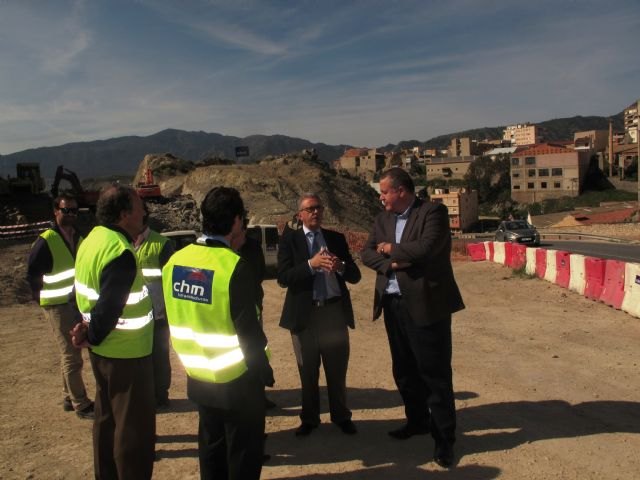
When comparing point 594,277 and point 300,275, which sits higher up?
point 300,275

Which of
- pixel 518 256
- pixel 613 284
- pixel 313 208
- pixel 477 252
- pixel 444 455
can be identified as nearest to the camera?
pixel 444 455

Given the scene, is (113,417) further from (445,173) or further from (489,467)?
(445,173)

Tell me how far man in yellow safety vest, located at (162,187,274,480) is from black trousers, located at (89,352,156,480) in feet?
1.94

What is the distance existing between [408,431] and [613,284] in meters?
6.90

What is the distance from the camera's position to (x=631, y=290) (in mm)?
9008

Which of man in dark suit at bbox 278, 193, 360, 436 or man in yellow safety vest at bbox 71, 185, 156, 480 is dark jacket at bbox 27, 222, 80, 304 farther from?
man in dark suit at bbox 278, 193, 360, 436

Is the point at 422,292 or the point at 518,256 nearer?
the point at 422,292

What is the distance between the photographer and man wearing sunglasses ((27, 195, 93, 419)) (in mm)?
5176

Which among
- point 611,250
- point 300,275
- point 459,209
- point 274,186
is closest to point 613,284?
point 300,275

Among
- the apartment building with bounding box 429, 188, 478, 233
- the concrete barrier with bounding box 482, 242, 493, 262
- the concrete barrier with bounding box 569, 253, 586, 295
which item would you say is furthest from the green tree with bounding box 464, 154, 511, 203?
the concrete barrier with bounding box 569, 253, 586, 295

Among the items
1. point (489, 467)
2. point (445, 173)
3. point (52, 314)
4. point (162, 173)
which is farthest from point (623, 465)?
point (445, 173)

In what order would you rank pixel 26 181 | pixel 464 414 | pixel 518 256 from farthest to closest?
1. pixel 26 181
2. pixel 518 256
3. pixel 464 414

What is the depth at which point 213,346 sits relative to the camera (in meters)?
2.93

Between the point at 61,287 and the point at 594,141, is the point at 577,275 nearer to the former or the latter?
the point at 61,287
